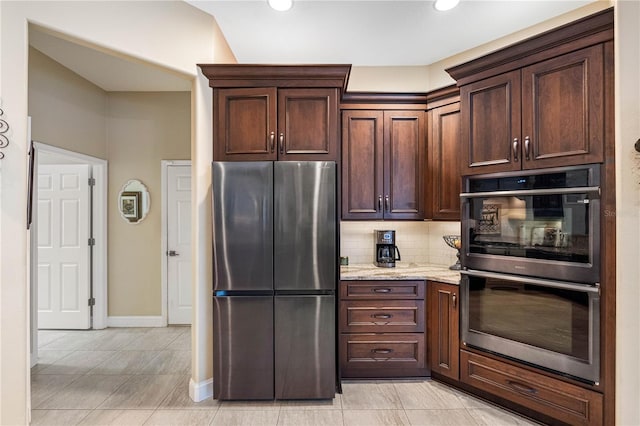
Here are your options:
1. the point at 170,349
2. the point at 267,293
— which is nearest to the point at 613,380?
the point at 267,293

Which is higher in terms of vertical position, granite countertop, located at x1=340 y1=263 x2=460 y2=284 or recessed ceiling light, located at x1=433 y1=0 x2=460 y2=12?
recessed ceiling light, located at x1=433 y1=0 x2=460 y2=12

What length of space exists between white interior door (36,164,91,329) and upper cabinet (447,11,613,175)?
14.2 feet

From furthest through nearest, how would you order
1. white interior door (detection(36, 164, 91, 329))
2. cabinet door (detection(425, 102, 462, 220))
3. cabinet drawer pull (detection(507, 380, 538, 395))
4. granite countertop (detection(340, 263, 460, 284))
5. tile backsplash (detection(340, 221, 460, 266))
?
white interior door (detection(36, 164, 91, 329)), tile backsplash (detection(340, 221, 460, 266)), cabinet door (detection(425, 102, 462, 220)), granite countertop (detection(340, 263, 460, 284)), cabinet drawer pull (detection(507, 380, 538, 395))

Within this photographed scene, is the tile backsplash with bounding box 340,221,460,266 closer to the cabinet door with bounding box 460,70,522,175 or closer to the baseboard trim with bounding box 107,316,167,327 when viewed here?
the cabinet door with bounding box 460,70,522,175

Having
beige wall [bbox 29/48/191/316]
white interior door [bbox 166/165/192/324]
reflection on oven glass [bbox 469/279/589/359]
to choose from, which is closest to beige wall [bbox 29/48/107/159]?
beige wall [bbox 29/48/191/316]

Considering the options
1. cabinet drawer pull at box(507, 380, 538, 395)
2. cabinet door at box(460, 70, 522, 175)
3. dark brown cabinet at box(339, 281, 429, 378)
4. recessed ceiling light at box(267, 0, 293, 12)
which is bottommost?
cabinet drawer pull at box(507, 380, 538, 395)

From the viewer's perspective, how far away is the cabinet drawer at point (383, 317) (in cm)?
269

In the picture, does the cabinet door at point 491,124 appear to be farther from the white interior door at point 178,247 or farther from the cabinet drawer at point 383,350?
the white interior door at point 178,247

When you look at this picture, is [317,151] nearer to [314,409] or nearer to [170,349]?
[314,409]

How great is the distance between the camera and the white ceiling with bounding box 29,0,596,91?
7.86 feet

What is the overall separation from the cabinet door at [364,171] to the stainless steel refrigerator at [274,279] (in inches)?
29.0

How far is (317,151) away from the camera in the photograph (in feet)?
8.11

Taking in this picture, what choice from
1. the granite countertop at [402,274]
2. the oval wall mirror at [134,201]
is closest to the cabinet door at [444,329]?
the granite countertop at [402,274]

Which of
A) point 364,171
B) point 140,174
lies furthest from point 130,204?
point 364,171
